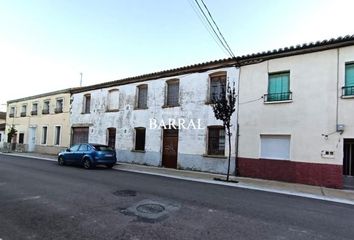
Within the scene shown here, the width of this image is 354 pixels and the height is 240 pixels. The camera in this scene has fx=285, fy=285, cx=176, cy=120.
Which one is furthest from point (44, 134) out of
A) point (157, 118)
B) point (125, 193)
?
point (125, 193)

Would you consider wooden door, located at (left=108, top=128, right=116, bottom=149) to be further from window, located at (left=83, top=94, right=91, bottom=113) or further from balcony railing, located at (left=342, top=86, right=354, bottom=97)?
balcony railing, located at (left=342, top=86, right=354, bottom=97)

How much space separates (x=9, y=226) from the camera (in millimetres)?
5164

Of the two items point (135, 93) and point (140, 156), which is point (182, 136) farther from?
point (135, 93)

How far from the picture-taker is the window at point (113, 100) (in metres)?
21.0

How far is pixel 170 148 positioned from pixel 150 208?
10.6 metres

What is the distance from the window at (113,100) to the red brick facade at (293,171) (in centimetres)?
1059

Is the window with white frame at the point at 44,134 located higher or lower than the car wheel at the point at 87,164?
higher

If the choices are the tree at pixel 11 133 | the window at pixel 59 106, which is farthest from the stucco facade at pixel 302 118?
the tree at pixel 11 133

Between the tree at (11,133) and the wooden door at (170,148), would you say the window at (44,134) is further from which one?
the wooden door at (170,148)

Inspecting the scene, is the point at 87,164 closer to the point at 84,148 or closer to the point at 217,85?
the point at 84,148

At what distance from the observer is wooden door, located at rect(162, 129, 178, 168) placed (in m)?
17.2

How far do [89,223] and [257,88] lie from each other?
10983mm

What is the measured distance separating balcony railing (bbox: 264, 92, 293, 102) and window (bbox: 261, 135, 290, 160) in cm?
175

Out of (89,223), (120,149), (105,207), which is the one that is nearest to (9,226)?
(89,223)
